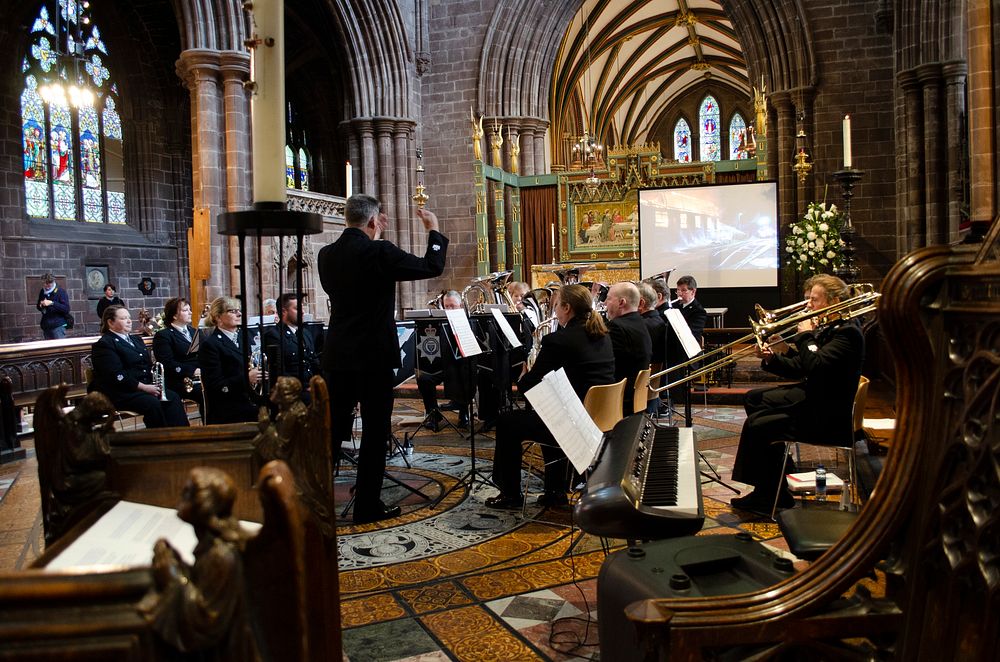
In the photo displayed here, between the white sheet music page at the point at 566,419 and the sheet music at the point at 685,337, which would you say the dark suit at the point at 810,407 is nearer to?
the sheet music at the point at 685,337

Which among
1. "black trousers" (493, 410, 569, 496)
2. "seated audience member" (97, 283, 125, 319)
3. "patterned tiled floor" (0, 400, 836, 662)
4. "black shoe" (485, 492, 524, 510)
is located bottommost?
"patterned tiled floor" (0, 400, 836, 662)

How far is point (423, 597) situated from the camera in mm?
3330

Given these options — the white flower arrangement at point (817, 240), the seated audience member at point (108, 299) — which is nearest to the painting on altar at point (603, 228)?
the white flower arrangement at point (817, 240)

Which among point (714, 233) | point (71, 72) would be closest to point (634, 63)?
point (714, 233)

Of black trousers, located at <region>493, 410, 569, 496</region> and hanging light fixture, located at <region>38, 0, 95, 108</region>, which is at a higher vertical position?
hanging light fixture, located at <region>38, 0, 95, 108</region>

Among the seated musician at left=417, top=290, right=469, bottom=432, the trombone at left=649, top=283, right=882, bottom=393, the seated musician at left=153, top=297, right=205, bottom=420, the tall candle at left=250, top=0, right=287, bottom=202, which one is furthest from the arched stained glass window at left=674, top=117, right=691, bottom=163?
the tall candle at left=250, top=0, right=287, bottom=202

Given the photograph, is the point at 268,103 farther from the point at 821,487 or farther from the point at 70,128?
the point at 70,128

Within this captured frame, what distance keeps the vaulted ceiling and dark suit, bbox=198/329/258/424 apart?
16.1m

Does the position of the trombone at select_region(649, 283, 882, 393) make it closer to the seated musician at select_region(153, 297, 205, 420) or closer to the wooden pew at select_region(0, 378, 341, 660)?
the wooden pew at select_region(0, 378, 341, 660)

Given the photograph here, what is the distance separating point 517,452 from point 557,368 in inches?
21.2

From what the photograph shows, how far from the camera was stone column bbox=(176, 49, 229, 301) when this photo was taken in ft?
35.5

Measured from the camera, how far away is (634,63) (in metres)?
26.4

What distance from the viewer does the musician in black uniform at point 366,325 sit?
4309 millimetres

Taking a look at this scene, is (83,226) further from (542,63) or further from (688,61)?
(688,61)
